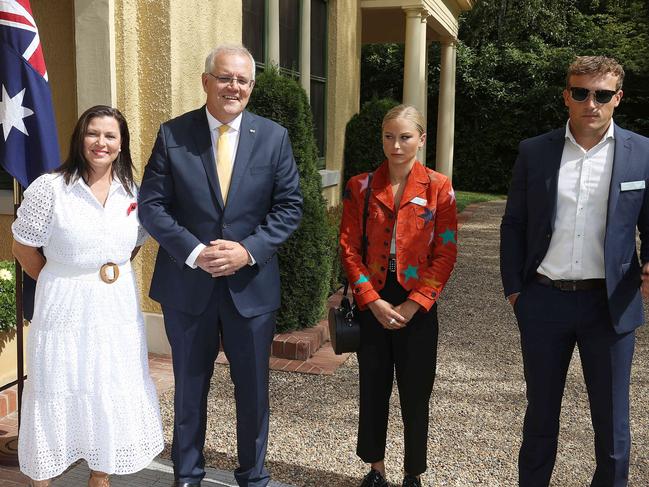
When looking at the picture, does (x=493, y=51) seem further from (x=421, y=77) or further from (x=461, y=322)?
(x=461, y=322)

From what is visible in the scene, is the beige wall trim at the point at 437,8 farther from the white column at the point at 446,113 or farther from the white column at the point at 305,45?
the white column at the point at 305,45

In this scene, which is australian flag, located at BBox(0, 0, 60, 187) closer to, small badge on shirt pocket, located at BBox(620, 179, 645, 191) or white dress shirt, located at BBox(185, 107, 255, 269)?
white dress shirt, located at BBox(185, 107, 255, 269)

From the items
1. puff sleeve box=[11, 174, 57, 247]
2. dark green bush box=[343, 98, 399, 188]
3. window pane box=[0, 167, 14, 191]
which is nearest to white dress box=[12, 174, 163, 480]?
puff sleeve box=[11, 174, 57, 247]

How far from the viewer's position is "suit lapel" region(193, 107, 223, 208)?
2.99 metres

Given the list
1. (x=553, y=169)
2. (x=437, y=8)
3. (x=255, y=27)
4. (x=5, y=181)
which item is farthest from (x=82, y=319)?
(x=437, y=8)

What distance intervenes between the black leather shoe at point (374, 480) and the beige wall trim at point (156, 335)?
2.66 meters

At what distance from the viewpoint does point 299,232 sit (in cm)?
568

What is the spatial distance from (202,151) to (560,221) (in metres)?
1.60

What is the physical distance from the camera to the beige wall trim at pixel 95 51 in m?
4.88

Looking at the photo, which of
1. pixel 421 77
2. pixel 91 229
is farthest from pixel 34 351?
pixel 421 77

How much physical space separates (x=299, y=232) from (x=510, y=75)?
63.7 ft

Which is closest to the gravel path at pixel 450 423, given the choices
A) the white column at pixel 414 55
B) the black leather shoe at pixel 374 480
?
the black leather shoe at pixel 374 480

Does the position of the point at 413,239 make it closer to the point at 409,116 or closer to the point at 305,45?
the point at 409,116

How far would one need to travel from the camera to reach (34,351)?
2814mm
